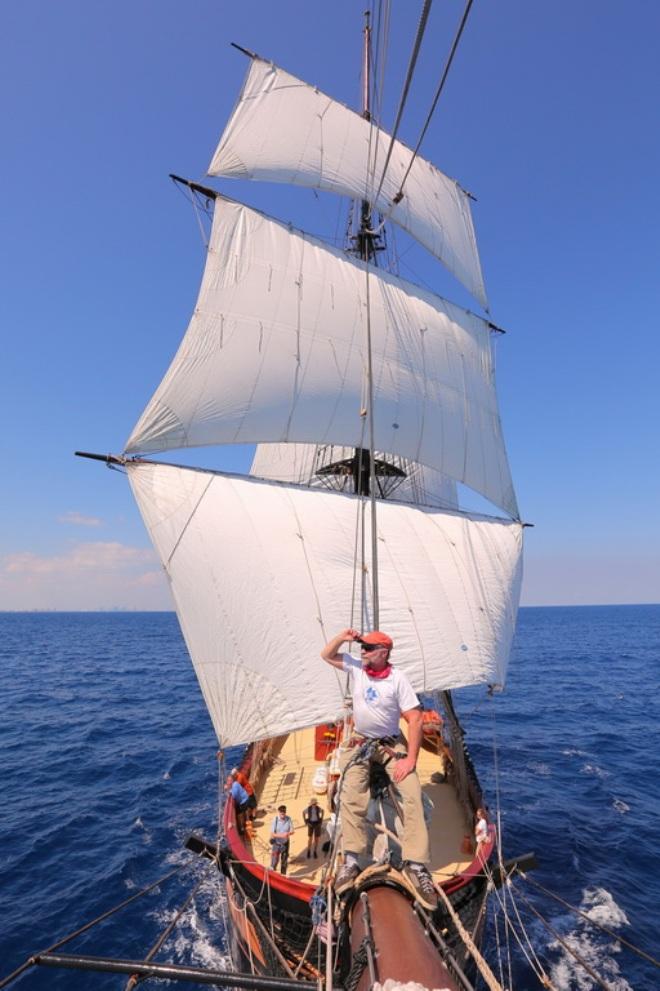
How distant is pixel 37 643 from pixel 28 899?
76.9 m

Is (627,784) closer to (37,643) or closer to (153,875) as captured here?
(153,875)

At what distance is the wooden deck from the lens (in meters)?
8.24

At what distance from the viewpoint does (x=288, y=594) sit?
35.3 feet

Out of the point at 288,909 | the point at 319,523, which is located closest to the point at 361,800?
the point at 288,909

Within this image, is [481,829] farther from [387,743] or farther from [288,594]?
[288,594]

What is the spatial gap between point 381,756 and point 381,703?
0.71 m

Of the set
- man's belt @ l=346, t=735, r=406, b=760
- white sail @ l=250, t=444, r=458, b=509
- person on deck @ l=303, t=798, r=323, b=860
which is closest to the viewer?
man's belt @ l=346, t=735, r=406, b=760

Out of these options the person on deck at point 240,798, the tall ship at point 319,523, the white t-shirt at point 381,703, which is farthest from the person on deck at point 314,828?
the white t-shirt at point 381,703

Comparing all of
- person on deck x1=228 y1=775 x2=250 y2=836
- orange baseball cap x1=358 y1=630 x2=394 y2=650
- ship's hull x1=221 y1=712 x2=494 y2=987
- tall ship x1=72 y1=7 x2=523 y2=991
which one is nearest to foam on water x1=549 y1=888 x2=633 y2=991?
tall ship x1=72 y1=7 x2=523 y2=991

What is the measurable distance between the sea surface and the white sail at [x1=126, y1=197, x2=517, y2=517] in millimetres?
9987

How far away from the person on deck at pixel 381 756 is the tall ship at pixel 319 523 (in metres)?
→ 0.16

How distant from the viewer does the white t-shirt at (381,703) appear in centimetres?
449

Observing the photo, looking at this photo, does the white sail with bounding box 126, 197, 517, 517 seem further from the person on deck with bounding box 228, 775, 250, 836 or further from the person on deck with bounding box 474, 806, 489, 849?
the person on deck with bounding box 474, 806, 489, 849

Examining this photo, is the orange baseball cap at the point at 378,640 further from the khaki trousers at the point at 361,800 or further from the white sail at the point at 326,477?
the white sail at the point at 326,477
